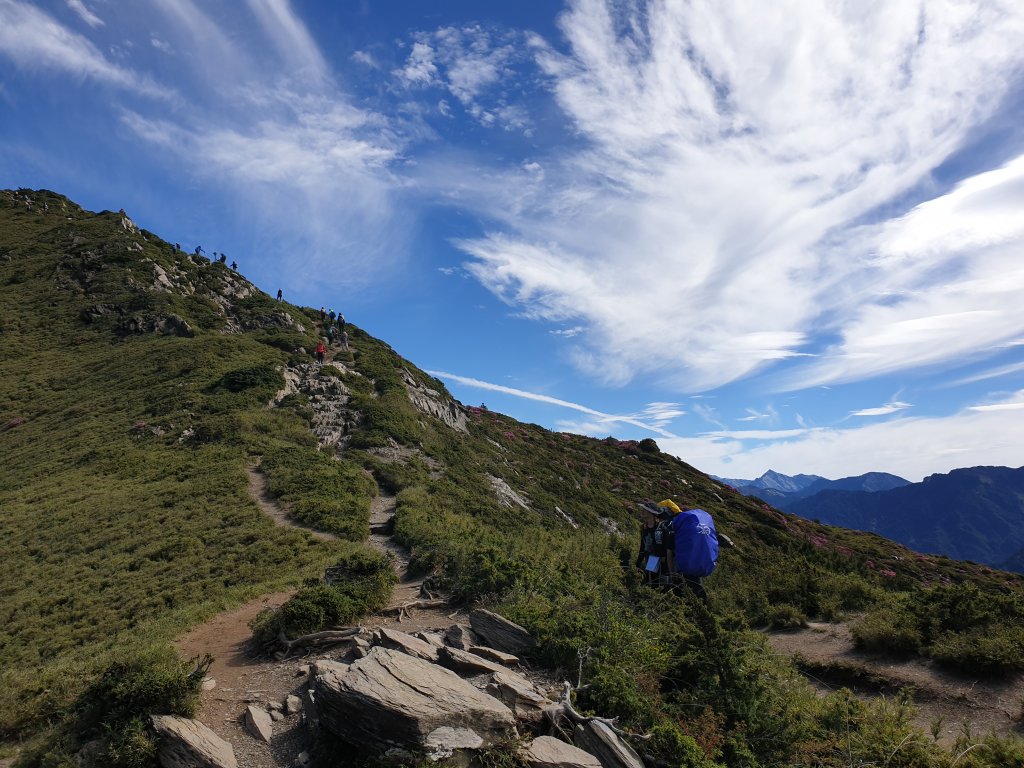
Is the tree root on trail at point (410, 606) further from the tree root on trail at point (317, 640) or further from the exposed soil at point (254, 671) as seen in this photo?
the tree root on trail at point (317, 640)

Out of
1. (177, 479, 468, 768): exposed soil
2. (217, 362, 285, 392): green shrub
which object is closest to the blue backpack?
(177, 479, 468, 768): exposed soil

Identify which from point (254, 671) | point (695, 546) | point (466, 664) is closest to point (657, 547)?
point (695, 546)

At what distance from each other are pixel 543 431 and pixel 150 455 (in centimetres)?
3975

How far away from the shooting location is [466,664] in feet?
22.8

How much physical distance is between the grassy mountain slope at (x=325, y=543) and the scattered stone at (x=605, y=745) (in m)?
0.33

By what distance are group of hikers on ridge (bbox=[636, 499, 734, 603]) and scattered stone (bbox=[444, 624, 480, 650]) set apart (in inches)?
160

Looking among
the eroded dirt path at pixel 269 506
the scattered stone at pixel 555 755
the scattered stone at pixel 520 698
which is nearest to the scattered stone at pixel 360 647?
the scattered stone at pixel 520 698

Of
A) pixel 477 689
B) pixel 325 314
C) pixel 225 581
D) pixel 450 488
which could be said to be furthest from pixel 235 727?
pixel 325 314

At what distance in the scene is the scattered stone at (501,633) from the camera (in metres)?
8.05

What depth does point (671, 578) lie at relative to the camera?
10297mm

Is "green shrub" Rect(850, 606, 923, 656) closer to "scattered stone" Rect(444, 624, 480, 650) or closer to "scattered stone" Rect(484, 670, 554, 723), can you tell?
"scattered stone" Rect(484, 670, 554, 723)

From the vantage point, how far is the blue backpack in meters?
9.71

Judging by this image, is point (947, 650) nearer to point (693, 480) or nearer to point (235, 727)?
point (235, 727)

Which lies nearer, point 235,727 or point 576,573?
point 235,727
